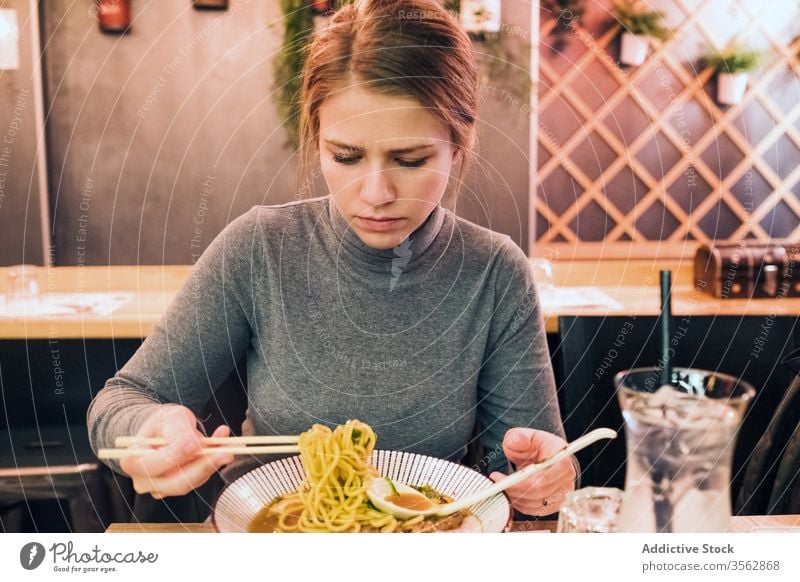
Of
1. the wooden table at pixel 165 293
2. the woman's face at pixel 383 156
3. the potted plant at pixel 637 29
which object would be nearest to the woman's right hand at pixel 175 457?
the wooden table at pixel 165 293

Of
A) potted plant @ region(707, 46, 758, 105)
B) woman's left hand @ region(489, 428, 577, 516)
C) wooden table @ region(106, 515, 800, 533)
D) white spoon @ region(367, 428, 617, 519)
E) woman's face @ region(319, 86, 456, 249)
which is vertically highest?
potted plant @ region(707, 46, 758, 105)

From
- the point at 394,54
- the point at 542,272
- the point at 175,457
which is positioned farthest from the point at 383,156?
the point at 175,457

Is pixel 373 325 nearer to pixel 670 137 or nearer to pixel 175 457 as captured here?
pixel 175 457

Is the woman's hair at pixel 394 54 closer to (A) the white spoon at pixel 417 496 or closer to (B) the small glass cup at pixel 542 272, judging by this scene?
(B) the small glass cup at pixel 542 272

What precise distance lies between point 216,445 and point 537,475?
0.28 m

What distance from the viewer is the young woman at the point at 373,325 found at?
2.31 ft

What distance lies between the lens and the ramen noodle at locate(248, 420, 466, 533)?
2.05 feet

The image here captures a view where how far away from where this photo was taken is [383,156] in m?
0.67

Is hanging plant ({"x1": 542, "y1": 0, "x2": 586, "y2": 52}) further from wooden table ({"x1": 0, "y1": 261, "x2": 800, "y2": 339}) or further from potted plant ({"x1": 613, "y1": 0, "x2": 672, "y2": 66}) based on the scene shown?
wooden table ({"x1": 0, "y1": 261, "x2": 800, "y2": 339})

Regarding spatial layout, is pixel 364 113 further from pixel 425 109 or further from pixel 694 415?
pixel 694 415

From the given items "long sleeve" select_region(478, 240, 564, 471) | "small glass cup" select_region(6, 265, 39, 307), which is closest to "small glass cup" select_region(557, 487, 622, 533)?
"long sleeve" select_region(478, 240, 564, 471)

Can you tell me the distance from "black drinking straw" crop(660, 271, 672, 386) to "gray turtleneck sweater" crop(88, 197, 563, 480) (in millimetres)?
107

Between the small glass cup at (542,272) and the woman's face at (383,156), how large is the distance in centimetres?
12
